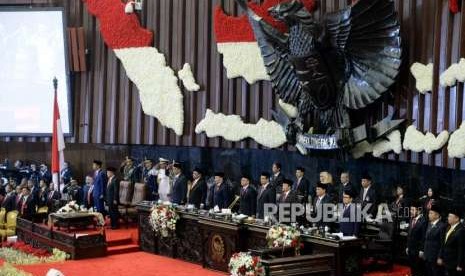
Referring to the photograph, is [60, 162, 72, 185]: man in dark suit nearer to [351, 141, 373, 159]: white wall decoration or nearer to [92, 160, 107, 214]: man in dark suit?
[92, 160, 107, 214]: man in dark suit

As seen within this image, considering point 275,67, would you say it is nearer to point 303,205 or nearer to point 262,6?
point 262,6

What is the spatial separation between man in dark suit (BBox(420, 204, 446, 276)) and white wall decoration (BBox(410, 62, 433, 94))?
1.55 metres

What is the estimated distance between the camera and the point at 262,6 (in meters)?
10.9

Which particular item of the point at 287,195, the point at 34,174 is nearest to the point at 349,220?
the point at 287,195

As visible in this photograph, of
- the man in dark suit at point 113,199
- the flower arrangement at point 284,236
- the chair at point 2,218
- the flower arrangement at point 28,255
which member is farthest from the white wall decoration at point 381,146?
the chair at point 2,218

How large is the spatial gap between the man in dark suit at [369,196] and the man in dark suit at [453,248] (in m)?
1.78

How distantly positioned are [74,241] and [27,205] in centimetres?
257

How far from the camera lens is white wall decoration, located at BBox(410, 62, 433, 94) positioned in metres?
8.38

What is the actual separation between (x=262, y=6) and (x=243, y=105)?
1669mm

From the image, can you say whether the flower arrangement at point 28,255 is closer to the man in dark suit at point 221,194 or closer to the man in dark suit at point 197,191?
the man in dark suit at point 197,191

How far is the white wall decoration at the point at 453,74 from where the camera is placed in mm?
7789

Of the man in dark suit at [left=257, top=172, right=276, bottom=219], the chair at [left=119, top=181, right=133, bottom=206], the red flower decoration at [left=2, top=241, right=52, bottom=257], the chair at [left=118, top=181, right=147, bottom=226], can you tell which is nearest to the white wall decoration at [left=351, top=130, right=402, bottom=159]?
the man in dark suit at [left=257, top=172, right=276, bottom=219]

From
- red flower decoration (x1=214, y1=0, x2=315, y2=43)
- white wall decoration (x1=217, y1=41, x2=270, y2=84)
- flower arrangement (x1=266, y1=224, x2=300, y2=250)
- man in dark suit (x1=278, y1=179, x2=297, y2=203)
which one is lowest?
flower arrangement (x1=266, y1=224, x2=300, y2=250)

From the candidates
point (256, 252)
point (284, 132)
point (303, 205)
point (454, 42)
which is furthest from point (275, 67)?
point (256, 252)
